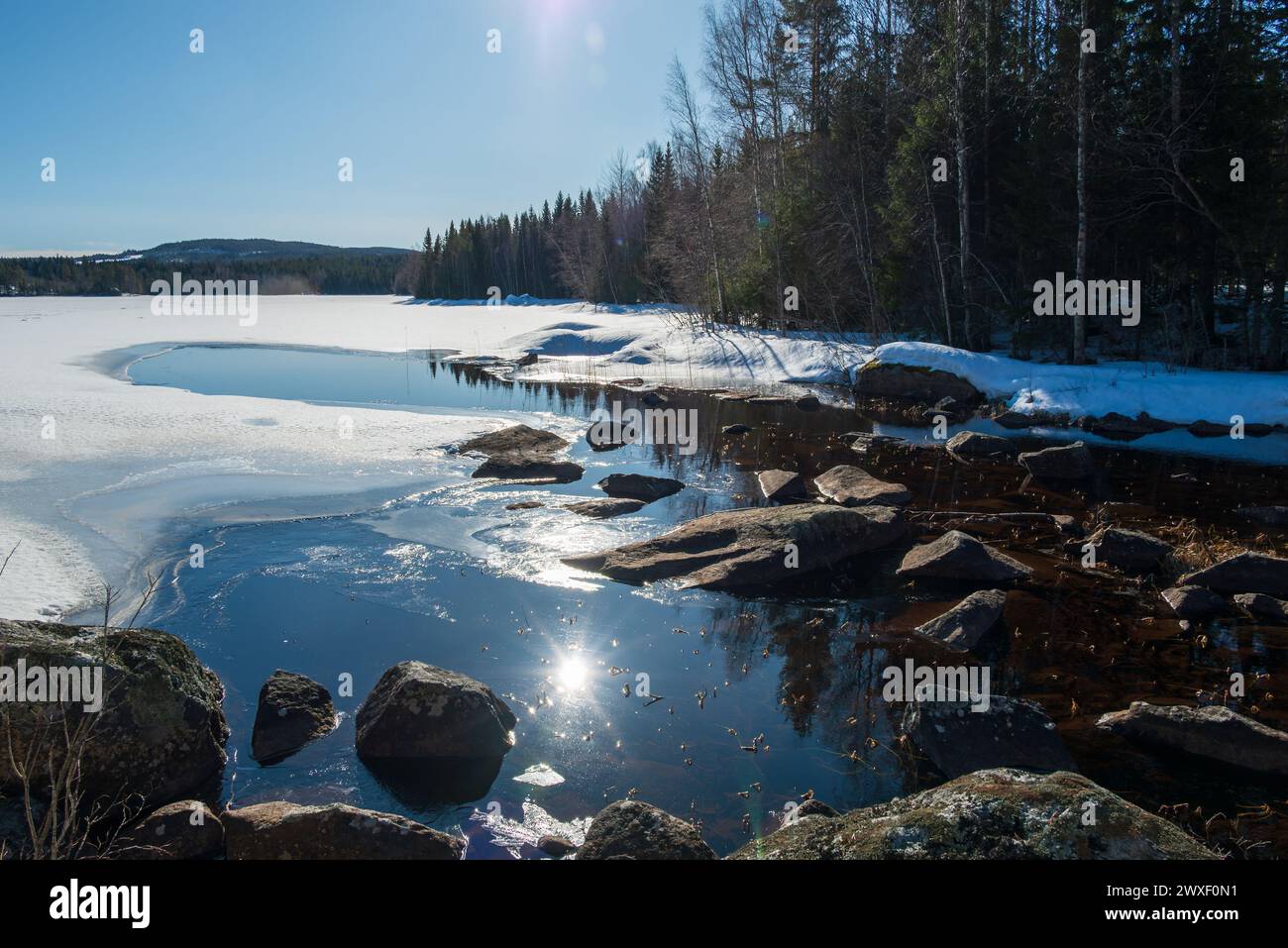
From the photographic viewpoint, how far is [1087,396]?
1912 centimetres

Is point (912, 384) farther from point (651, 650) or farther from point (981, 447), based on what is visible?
point (651, 650)

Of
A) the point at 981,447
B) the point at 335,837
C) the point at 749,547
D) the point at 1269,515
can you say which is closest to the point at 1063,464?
the point at 981,447

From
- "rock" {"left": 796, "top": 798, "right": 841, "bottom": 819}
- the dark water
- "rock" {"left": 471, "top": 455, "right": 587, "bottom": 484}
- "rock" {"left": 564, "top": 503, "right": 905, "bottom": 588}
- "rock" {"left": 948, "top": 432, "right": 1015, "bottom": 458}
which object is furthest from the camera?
"rock" {"left": 948, "top": 432, "right": 1015, "bottom": 458}

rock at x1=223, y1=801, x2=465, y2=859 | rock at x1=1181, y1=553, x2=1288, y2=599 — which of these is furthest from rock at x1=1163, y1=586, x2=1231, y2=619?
rock at x1=223, y1=801, x2=465, y2=859

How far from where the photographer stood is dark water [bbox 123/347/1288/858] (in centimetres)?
555

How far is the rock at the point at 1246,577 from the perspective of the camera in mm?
8727

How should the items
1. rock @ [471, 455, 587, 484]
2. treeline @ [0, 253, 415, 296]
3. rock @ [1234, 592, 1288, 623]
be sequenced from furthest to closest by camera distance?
treeline @ [0, 253, 415, 296]
rock @ [471, 455, 587, 484]
rock @ [1234, 592, 1288, 623]

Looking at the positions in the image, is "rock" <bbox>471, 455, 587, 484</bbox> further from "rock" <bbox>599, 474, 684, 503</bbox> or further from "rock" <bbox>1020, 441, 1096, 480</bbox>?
"rock" <bbox>1020, 441, 1096, 480</bbox>

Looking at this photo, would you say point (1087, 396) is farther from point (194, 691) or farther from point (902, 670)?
point (194, 691)

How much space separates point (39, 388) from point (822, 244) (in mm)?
25209

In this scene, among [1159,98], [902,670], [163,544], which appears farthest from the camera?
[1159,98]

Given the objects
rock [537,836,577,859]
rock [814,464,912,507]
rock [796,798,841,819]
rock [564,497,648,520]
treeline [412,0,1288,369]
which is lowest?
rock [537,836,577,859]

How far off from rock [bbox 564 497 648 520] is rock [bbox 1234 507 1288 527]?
29.3 feet
